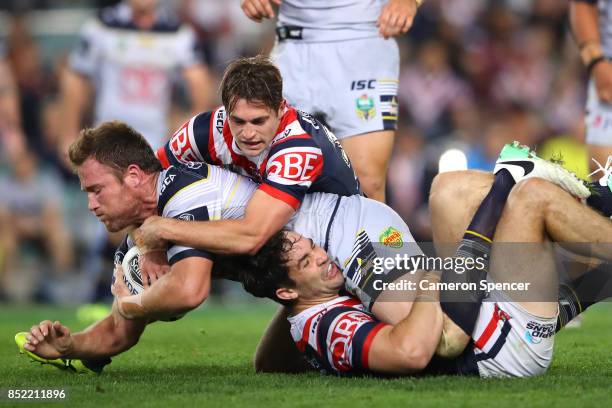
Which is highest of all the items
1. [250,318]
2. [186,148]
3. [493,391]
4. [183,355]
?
[186,148]

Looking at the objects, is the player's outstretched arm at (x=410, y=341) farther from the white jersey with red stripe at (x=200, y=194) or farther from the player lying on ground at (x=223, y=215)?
the white jersey with red stripe at (x=200, y=194)

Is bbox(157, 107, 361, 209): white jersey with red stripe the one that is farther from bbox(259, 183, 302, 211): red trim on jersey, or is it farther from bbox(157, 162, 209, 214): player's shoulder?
bbox(157, 162, 209, 214): player's shoulder

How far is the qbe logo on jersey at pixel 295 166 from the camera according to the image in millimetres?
5512

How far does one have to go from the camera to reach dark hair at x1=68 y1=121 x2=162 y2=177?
551 cm

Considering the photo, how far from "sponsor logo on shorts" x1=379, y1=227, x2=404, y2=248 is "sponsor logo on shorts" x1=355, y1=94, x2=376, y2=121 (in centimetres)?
173

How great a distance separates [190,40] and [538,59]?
4.50m

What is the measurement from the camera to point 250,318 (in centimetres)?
1002

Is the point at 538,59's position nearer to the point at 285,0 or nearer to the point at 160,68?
the point at 160,68

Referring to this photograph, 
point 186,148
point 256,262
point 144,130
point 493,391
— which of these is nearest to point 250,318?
point 144,130

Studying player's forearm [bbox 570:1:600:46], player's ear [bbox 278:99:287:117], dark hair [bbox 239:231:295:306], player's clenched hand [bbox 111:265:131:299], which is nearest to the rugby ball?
player's clenched hand [bbox 111:265:131:299]

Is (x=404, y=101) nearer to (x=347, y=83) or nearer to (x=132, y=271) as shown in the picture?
(x=347, y=83)

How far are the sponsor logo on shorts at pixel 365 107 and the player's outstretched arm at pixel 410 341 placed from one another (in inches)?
90.9

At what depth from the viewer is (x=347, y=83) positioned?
731 centimetres

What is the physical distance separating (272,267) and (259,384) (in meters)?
0.59
